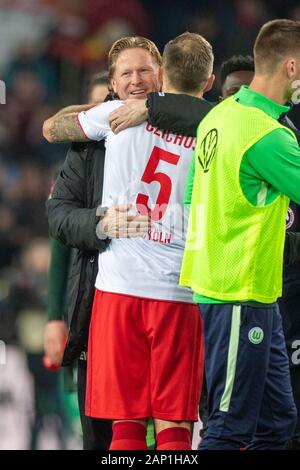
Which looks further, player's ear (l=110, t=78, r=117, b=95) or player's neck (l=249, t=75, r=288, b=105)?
player's ear (l=110, t=78, r=117, b=95)

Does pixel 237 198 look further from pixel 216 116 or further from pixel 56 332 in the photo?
pixel 56 332

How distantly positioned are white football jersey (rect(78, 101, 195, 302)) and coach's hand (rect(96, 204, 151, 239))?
27 millimetres

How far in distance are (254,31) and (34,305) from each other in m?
2.35

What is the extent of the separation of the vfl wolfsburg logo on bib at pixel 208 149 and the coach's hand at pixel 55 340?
901mm

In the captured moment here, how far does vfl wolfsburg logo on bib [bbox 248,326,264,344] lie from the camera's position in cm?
254

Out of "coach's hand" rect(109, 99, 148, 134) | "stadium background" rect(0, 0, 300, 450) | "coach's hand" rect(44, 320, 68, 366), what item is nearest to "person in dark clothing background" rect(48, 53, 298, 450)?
"coach's hand" rect(109, 99, 148, 134)

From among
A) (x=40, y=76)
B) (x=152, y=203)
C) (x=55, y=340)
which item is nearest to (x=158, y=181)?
(x=152, y=203)

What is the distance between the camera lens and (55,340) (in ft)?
10.5

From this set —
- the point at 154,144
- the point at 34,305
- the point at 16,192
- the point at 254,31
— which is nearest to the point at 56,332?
the point at 154,144

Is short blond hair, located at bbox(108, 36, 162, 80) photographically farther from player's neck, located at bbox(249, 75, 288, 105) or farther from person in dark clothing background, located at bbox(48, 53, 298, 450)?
player's neck, located at bbox(249, 75, 288, 105)

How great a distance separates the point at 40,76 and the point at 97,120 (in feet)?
10.9

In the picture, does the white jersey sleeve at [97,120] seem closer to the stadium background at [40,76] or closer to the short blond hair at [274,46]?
the short blond hair at [274,46]

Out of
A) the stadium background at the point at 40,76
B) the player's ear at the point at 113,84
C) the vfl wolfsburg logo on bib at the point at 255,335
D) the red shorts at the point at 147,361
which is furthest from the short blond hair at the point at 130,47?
the stadium background at the point at 40,76

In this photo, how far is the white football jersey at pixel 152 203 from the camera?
2758 millimetres
